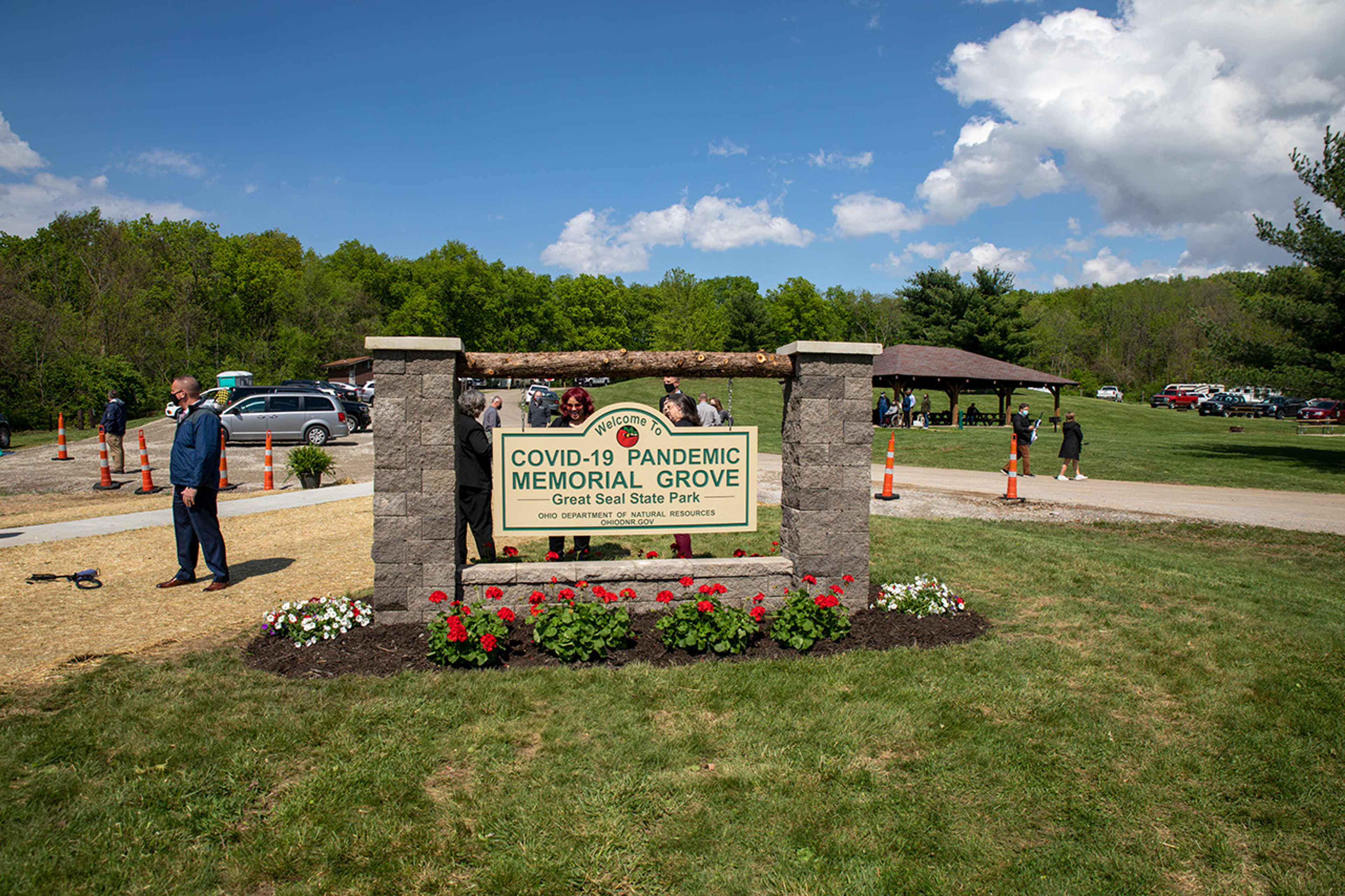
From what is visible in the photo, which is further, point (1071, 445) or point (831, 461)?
point (1071, 445)

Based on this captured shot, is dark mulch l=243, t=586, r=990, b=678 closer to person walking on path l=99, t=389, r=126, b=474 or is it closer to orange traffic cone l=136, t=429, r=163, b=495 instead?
orange traffic cone l=136, t=429, r=163, b=495

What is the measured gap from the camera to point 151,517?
10.5 meters

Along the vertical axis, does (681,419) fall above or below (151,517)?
above

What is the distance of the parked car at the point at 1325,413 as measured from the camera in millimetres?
40469

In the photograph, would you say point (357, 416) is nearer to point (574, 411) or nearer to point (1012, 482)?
point (1012, 482)

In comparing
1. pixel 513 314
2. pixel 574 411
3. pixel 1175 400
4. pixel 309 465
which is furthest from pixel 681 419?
pixel 513 314

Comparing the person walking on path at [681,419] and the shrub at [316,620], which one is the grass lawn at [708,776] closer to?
the shrub at [316,620]

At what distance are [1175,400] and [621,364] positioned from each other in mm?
60762

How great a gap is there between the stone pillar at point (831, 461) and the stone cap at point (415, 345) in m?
2.48

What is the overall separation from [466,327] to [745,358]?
7238 centimetres

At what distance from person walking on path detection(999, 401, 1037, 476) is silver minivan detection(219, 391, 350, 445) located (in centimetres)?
1826

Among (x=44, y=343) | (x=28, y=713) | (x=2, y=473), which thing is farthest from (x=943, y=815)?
(x=44, y=343)

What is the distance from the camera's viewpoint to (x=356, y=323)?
6144 cm

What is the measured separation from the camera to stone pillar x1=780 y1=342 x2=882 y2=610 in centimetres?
572
